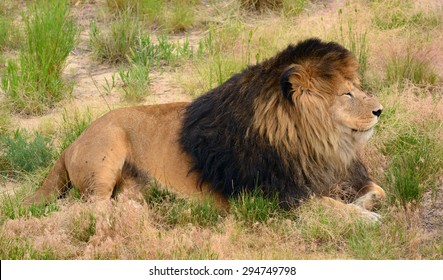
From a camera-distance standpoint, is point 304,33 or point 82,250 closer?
point 82,250

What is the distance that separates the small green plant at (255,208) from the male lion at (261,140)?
0.21 feet

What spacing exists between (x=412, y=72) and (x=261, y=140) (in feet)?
8.42

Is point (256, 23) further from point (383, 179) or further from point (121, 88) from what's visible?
point (383, 179)

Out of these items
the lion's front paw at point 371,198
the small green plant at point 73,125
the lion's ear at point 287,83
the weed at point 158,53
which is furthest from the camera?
the weed at point 158,53

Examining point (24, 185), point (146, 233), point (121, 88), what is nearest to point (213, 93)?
point (146, 233)

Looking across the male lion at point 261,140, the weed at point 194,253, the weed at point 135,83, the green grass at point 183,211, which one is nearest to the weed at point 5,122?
the weed at point 135,83

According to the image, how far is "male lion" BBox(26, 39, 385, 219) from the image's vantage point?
5.86m

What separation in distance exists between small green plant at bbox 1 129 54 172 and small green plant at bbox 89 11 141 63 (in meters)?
2.13

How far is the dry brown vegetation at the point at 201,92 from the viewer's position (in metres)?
5.57

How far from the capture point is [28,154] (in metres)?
7.15

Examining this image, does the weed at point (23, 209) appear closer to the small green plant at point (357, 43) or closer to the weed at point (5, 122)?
the weed at point (5, 122)

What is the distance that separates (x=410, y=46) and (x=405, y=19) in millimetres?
1008

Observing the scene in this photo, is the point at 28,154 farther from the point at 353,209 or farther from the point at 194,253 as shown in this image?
the point at 353,209

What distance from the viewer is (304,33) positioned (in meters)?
9.04
